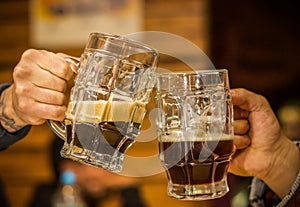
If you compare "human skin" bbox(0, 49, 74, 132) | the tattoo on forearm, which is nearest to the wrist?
the tattoo on forearm

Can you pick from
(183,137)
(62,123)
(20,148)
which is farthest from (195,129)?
(20,148)

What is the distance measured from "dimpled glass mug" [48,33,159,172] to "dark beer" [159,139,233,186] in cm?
8

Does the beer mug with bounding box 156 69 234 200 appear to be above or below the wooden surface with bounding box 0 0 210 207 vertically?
above

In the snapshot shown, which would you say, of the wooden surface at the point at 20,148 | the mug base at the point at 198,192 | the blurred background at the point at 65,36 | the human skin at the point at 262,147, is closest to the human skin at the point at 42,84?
the mug base at the point at 198,192

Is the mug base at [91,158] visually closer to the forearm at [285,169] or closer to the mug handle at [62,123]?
the mug handle at [62,123]

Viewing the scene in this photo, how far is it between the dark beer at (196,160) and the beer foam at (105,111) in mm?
97

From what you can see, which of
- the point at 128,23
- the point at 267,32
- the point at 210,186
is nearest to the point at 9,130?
the point at 210,186

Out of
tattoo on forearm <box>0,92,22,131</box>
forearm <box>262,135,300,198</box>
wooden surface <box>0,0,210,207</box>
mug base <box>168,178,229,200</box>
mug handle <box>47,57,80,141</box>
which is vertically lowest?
wooden surface <box>0,0,210,207</box>

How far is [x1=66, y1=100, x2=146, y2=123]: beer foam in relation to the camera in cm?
→ 107

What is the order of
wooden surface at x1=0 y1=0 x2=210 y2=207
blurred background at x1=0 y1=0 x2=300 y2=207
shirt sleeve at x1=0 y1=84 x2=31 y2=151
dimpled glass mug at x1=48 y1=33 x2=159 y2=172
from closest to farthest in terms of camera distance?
dimpled glass mug at x1=48 y1=33 x2=159 y2=172, shirt sleeve at x1=0 y1=84 x2=31 y2=151, blurred background at x1=0 y1=0 x2=300 y2=207, wooden surface at x1=0 y1=0 x2=210 y2=207

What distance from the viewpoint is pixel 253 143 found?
1342 mm

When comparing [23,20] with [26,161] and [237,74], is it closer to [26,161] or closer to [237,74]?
[26,161]

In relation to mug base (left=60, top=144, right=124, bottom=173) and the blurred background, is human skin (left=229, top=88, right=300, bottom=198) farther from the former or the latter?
the blurred background

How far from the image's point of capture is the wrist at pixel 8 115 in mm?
1324
